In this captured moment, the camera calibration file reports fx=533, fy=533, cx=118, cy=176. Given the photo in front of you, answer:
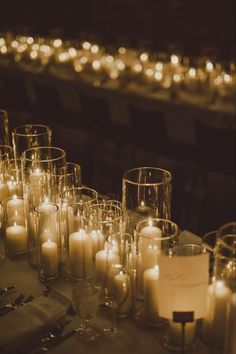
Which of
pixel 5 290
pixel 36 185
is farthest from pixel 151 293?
pixel 36 185


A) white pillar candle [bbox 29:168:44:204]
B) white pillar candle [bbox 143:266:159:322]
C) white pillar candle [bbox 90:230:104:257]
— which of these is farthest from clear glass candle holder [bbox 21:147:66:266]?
white pillar candle [bbox 143:266:159:322]

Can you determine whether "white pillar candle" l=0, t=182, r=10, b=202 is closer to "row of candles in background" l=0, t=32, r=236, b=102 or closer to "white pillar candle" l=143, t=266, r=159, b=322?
"white pillar candle" l=143, t=266, r=159, b=322

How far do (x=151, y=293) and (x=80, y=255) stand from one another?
329 mm

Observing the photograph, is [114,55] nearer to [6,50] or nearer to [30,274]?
[6,50]

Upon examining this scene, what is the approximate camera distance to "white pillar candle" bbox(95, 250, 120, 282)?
5.21ft

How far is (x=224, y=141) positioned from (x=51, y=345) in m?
2.46

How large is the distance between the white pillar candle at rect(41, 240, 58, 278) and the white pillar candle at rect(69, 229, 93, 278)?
0.19 feet

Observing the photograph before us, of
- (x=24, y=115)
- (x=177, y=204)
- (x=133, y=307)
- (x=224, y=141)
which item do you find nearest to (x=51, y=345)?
(x=133, y=307)

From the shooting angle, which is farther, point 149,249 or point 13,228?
point 13,228

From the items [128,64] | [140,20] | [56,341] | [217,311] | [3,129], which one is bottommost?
[56,341]

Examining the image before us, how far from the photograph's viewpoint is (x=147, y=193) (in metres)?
1.93

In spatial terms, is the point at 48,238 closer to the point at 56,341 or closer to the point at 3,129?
the point at 56,341

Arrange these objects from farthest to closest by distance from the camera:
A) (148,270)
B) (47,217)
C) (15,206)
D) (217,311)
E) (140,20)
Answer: (140,20) < (15,206) < (47,217) < (148,270) < (217,311)

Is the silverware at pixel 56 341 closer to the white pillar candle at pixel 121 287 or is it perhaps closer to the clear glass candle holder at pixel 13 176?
the white pillar candle at pixel 121 287
